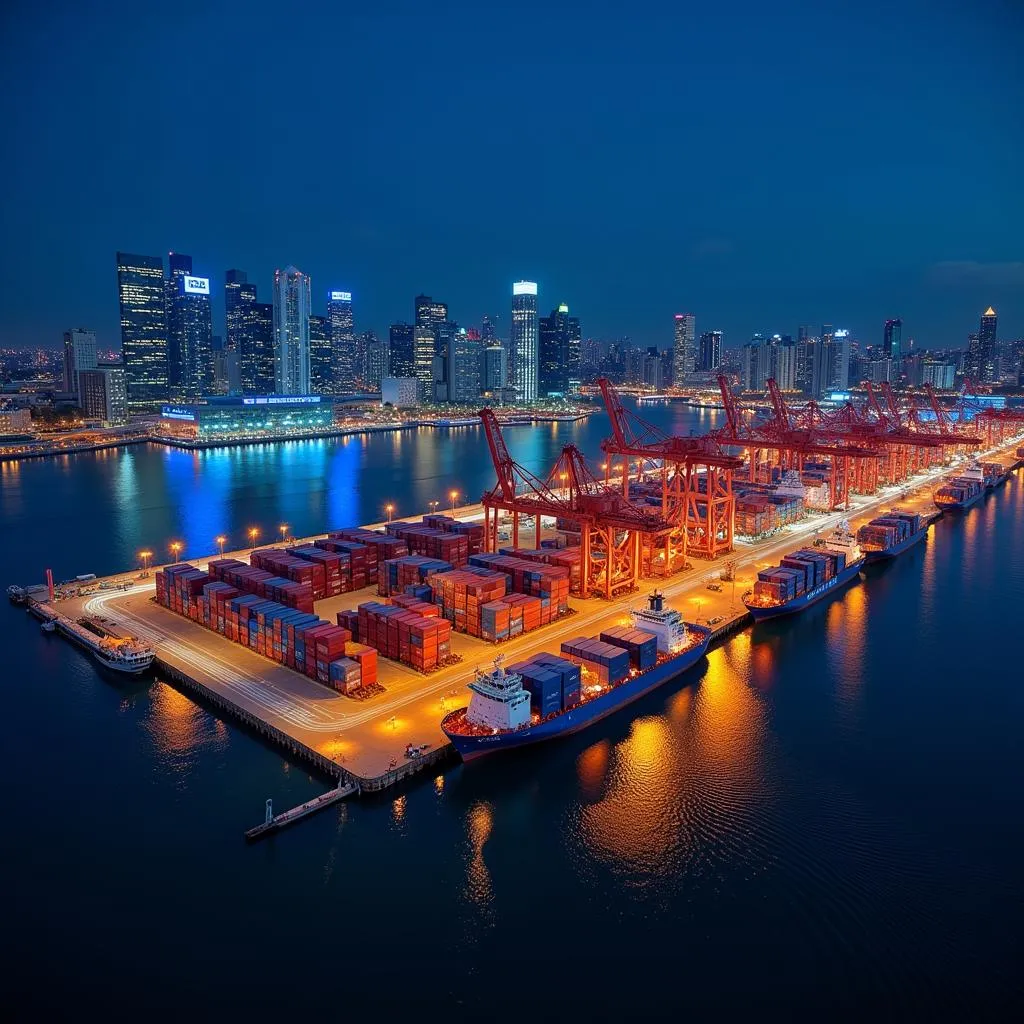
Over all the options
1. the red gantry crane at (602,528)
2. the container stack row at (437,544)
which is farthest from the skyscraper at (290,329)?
the red gantry crane at (602,528)

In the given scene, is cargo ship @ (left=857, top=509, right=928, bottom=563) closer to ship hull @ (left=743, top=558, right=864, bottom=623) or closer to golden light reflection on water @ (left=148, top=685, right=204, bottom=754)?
ship hull @ (left=743, top=558, right=864, bottom=623)

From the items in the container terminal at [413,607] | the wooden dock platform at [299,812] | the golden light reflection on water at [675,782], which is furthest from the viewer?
the container terminal at [413,607]

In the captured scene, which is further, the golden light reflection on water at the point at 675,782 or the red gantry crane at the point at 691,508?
the red gantry crane at the point at 691,508

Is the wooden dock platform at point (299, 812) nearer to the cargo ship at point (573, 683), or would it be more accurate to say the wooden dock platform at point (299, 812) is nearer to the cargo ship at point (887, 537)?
the cargo ship at point (573, 683)

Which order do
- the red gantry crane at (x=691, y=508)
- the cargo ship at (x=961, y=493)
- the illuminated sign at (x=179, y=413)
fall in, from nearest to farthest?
the red gantry crane at (x=691, y=508) → the cargo ship at (x=961, y=493) → the illuminated sign at (x=179, y=413)

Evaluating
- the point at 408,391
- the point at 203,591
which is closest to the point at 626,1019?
the point at 203,591

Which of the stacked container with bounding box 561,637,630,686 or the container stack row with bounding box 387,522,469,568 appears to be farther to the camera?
the container stack row with bounding box 387,522,469,568

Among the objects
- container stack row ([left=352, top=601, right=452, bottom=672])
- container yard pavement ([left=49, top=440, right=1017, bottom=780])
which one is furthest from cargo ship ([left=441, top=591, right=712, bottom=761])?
container stack row ([left=352, top=601, right=452, bottom=672])

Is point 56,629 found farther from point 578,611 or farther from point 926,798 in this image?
point 926,798
